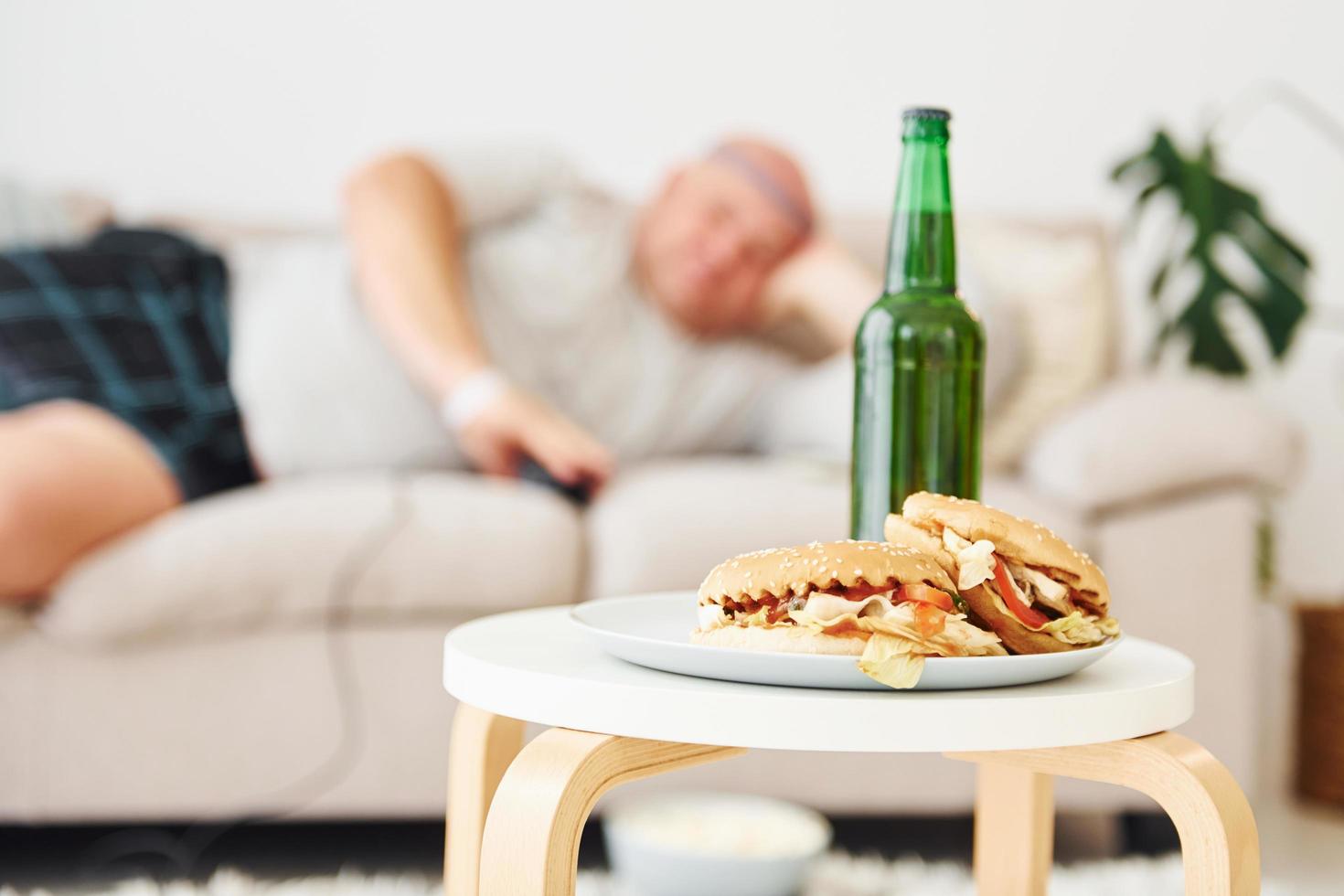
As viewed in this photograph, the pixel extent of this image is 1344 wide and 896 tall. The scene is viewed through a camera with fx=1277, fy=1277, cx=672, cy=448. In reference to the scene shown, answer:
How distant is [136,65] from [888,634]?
2459 mm

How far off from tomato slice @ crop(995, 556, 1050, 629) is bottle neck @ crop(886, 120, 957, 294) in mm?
217

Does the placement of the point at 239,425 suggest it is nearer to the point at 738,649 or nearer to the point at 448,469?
the point at 448,469

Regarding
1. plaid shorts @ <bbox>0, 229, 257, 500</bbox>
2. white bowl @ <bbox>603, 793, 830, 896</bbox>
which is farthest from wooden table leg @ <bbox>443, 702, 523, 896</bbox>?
plaid shorts @ <bbox>0, 229, 257, 500</bbox>

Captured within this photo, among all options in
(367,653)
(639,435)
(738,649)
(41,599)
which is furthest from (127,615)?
(738,649)

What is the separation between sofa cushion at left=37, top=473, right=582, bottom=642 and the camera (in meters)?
1.48

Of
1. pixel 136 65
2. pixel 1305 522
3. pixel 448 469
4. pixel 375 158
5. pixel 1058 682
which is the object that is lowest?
pixel 1305 522

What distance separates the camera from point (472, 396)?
5.97 feet

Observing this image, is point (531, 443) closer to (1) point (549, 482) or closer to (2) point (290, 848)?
(1) point (549, 482)

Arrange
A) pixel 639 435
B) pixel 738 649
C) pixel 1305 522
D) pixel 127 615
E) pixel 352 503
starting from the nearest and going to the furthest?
pixel 738 649 → pixel 127 615 → pixel 352 503 → pixel 639 435 → pixel 1305 522

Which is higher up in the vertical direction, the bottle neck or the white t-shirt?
the bottle neck

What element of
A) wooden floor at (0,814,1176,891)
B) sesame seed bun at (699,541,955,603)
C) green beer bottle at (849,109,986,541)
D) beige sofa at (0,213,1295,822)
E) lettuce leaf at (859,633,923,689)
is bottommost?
wooden floor at (0,814,1176,891)

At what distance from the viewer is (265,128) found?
2.60 metres

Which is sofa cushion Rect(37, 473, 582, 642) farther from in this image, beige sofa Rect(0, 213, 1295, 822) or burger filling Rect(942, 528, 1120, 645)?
burger filling Rect(942, 528, 1120, 645)

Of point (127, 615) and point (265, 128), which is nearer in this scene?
point (127, 615)
